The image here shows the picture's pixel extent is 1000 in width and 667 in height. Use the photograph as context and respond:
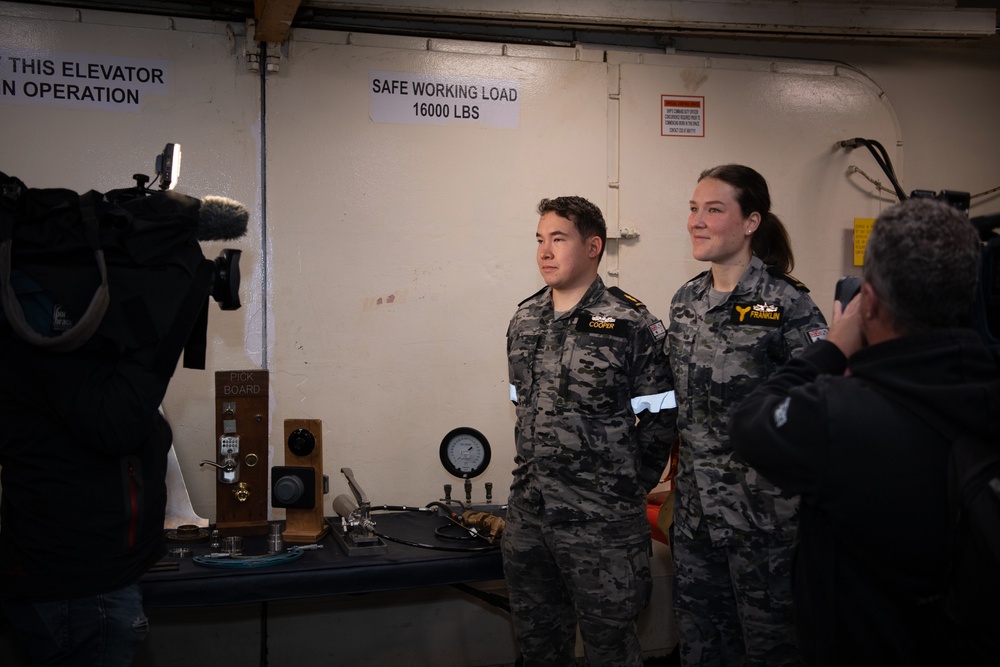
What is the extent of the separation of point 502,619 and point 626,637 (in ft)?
4.40

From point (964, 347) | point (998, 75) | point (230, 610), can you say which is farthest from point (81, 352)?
point (998, 75)

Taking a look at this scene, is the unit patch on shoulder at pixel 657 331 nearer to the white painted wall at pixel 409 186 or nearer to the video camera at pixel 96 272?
the white painted wall at pixel 409 186

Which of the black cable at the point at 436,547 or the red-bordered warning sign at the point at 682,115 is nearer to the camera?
the black cable at the point at 436,547

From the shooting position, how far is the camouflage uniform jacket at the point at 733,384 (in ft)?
7.47

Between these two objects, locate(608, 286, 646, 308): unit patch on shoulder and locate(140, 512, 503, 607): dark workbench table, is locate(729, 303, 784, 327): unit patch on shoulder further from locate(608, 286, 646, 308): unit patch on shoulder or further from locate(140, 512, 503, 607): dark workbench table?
locate(140, 512, 503, 607): dark workbench table

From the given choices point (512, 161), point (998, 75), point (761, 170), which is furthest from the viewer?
point (998, 75)

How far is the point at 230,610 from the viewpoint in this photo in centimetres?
349

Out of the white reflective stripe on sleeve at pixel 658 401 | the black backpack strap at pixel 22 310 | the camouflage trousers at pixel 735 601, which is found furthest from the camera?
the white reflective stripe on sleeve at pixel 658 401

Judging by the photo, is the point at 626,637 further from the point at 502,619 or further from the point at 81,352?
the point at 81,352

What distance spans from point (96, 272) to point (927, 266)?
5.25ft

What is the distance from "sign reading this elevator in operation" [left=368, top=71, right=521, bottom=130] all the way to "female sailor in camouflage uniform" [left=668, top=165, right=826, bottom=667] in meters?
1.41

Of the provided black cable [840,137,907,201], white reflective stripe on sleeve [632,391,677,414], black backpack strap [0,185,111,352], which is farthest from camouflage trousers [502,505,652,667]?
black cable [840,137,907,201]

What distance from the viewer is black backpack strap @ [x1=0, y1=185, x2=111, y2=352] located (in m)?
1.65

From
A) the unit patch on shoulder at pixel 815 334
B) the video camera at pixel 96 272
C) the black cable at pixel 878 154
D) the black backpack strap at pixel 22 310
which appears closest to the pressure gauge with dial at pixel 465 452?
the unit patch on shoulder at pixel 815 334
